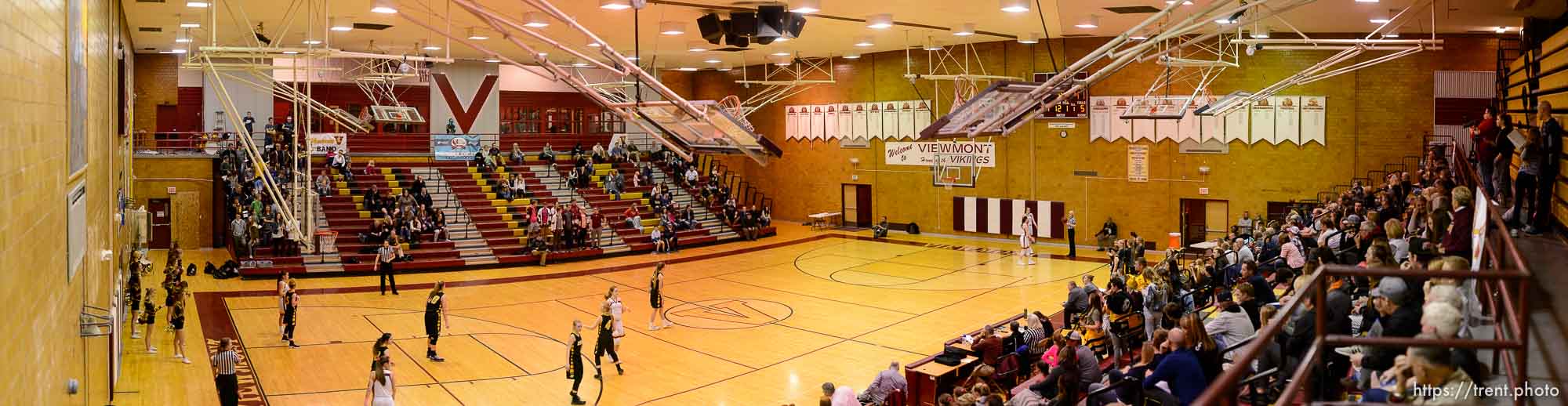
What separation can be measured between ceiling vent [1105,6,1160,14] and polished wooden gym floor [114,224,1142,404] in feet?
19.3

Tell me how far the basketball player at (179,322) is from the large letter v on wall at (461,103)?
21.1 metres

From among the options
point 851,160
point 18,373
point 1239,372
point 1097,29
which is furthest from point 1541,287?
point 851,160

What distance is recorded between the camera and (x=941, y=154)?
32250mm

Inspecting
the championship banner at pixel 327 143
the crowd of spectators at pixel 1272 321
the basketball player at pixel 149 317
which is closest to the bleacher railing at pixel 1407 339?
the crowd of spectators at pixel 1272 321

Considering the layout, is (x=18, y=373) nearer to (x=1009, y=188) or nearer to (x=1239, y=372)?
(x=1239, y=372)

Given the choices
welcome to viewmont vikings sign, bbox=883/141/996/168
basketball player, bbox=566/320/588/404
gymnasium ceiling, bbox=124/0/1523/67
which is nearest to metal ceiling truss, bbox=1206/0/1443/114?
gymnasium ceiling, bbox=124/0/1523/67

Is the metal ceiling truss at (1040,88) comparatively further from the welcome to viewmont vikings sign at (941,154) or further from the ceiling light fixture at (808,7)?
the welcome to viewmont vikings sign at (941,154)

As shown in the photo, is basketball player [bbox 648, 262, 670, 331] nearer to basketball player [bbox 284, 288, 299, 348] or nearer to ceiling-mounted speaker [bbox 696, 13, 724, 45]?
ceiling-mounted speaker [bbox 696, 13, 724, 45]

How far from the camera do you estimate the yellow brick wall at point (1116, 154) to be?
2489 cm

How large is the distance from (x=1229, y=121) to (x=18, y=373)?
2646cm

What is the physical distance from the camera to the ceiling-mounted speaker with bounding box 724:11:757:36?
55.4ft

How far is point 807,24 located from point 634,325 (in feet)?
31.3

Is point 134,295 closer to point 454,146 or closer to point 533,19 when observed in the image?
point 533,19

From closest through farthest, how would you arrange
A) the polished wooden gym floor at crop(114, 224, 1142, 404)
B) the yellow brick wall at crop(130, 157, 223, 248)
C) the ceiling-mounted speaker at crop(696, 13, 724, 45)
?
1. the polished wooden gym floor at crop(114, 224, 1142, 404)
2. the ceiling-mounted speaker at crop(696, 13, 724, 45)
3. the yellow brick wall at crop(130, 157, 223, 248)
